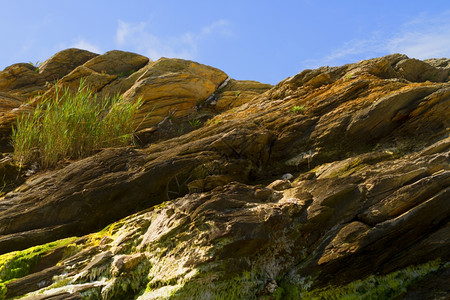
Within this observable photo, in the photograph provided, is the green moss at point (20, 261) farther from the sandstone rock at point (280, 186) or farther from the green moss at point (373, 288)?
the green moss at point (373, 288)

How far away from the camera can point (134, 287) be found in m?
4.90

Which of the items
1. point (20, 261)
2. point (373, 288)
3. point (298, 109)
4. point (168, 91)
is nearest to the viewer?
point (373, 288)

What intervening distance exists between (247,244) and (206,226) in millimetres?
631

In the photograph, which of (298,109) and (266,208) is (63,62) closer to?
(298,109)

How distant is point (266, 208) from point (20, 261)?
12.5 feet

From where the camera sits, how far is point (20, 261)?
574 centimetres

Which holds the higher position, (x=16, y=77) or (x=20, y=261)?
(x=16, y=77)

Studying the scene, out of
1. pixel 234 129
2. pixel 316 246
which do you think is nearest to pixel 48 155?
pixel 234 129

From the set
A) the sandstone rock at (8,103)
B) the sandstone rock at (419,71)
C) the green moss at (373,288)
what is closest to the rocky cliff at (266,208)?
the green moss at (373,288)

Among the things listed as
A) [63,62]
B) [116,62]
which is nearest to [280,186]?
[116,62]

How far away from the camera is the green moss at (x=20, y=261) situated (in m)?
5.56

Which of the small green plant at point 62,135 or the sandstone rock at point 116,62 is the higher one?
the sandstone rock at point 116,62

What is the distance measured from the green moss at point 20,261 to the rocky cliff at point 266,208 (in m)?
0.02

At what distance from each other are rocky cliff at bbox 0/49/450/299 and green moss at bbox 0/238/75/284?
0.02 meters
